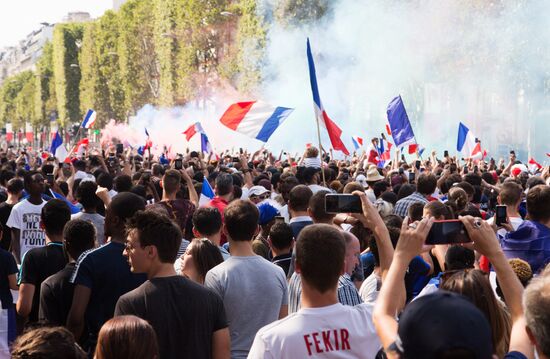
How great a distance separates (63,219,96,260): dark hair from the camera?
17.7ft

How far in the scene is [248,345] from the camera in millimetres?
4766

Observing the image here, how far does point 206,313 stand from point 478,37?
112 ft

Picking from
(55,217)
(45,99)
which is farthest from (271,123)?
(45,99)

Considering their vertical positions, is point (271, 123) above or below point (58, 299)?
above

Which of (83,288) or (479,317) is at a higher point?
(479,317)

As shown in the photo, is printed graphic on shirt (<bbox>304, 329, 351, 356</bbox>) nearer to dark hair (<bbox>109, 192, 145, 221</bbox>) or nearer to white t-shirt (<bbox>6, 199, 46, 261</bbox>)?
dark hair (<bbox>109, 192, 145, 221</bbox>)

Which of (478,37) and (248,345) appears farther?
(478,37)

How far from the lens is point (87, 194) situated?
7.34 metres

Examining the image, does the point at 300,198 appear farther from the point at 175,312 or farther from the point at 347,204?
the point at 347,204

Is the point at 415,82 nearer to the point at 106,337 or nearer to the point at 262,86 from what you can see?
the point at 262,86

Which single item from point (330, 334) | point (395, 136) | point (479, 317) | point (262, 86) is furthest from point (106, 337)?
point (262, 86)

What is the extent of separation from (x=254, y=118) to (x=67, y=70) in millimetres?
60678

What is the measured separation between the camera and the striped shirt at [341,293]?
14.8 feet

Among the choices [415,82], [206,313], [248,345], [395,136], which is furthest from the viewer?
[415,82]
